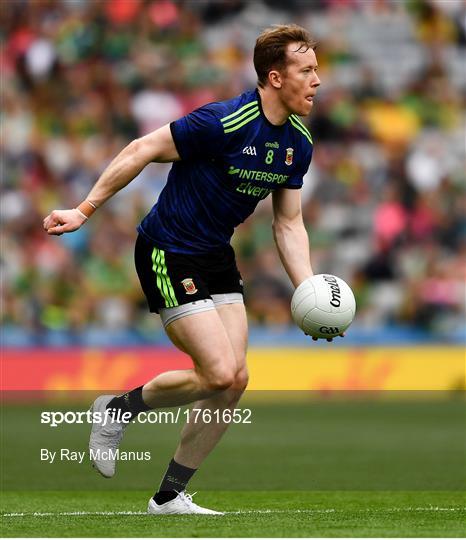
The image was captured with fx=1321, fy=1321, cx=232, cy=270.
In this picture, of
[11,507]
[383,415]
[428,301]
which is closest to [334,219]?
[428,301]

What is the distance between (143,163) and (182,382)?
4.04 ft

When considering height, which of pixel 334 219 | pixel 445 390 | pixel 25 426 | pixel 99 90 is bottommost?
pixel 445 390

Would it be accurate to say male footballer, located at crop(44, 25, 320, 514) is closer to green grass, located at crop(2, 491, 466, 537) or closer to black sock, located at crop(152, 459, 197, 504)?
black sock, located at crop(152, 459, 197, 504)

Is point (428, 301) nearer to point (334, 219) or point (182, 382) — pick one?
point (334, 219)

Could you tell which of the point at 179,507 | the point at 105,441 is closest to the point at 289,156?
the point at 105,441

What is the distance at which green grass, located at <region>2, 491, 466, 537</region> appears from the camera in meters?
6.39

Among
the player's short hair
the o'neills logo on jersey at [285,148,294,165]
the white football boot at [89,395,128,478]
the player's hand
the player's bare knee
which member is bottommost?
the white football boot at [89,395,128,478]

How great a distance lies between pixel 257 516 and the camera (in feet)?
24.1

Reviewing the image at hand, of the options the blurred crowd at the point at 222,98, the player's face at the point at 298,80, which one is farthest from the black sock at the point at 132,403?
the blurred crowd at the point at 222,98

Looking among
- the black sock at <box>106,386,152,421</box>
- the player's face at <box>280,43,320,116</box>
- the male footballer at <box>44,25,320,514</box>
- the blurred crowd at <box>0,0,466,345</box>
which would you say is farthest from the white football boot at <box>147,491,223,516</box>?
the blurred crowd at <box>0,0,466,345</box>

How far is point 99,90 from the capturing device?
1950 cm

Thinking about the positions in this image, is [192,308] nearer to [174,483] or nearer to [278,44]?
[174,483]

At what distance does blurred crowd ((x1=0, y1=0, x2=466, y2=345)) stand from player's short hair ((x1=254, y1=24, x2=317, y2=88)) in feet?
32.5

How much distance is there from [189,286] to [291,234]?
785 mm
